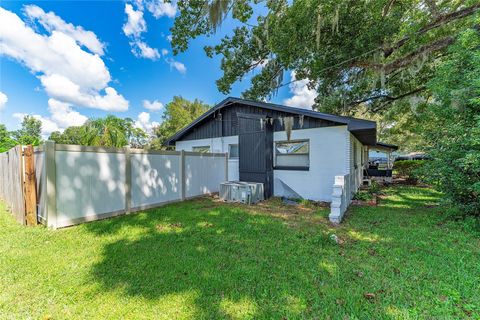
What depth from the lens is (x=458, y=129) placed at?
423 cm

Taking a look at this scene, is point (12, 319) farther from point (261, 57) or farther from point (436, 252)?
point (261, 57)

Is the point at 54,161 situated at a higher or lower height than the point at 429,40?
lower

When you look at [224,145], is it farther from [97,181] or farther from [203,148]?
[97,181]

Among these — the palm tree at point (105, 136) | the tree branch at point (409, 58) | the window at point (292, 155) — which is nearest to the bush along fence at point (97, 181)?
the window at point (292, 155)

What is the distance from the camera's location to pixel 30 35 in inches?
301

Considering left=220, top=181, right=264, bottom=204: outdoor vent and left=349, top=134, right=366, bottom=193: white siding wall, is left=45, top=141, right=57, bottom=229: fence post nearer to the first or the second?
left=220, top=181, right=264, bottom=204: outdoor vent

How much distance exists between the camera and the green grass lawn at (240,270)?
202 centimetres

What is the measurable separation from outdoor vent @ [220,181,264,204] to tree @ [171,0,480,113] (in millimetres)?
5020

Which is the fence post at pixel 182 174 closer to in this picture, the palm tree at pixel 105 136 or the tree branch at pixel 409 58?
the palm tree at pixel 105 136

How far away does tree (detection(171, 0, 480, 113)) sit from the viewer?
6.54 m

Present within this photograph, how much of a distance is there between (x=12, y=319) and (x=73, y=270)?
0.83 m

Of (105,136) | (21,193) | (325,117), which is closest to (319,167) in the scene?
(325,117)

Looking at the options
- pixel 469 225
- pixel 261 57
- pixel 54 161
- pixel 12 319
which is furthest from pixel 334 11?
pixel 12 319

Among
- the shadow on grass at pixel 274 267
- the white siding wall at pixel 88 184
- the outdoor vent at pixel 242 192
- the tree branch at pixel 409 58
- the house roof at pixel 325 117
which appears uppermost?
the tree branch at pixel 409 58
